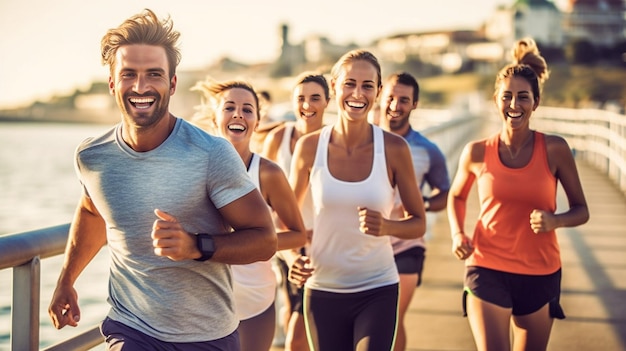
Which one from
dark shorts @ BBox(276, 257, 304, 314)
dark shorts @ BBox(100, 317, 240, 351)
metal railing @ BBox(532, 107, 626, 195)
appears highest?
dark shorts @ BBox(100, 317, 240, 351)

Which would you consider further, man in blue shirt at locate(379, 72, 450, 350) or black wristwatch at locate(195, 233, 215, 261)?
man in blue shirt at locate(379, 72, 450, 350)

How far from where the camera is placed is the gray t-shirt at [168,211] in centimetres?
296

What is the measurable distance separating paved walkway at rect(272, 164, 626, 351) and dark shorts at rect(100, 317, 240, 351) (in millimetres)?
3129

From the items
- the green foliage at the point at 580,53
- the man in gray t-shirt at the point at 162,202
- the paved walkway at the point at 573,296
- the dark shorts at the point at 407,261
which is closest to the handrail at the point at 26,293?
the man in gray t-shirt at the point at 162,202

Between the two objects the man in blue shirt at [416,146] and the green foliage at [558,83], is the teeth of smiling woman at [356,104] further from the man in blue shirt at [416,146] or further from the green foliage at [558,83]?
the green foliage at [558,83]

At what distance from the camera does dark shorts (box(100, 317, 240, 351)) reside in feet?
10.1

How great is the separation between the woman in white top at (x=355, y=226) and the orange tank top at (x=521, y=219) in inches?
16.6

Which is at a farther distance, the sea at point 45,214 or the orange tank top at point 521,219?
the sea at point 45,214

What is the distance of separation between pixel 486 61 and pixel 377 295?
143 metres

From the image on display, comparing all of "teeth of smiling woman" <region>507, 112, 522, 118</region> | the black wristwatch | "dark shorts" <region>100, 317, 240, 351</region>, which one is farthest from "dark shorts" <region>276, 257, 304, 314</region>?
the black wristwatch

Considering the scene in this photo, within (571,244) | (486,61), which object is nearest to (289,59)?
(486,61)

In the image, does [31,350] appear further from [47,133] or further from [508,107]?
[47,133]

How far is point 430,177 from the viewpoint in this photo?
18.8ft

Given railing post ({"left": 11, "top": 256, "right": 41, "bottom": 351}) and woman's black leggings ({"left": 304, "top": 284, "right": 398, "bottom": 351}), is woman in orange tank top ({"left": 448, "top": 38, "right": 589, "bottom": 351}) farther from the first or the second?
railing post ({"left": 11, "top": 256, "right": 41, "bottom": 351})
